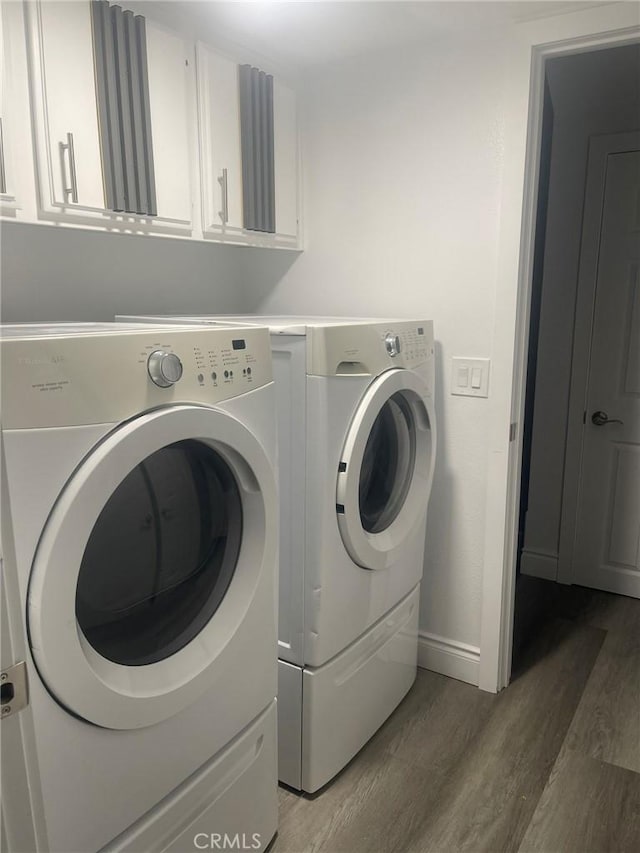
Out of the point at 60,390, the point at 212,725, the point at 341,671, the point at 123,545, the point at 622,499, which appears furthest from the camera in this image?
the point at 622,499

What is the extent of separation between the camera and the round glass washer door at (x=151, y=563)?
2.98 ft

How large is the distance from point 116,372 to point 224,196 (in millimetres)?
1064

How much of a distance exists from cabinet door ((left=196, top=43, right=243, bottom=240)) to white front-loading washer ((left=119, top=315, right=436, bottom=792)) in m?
0.34

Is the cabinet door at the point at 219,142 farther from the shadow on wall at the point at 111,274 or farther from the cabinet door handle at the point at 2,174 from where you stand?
the cabinet door handle at the point at 2,174

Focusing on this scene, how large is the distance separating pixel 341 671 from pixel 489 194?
1.51 metres

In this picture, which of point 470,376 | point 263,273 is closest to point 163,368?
point 470,376

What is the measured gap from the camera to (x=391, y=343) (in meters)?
1.71

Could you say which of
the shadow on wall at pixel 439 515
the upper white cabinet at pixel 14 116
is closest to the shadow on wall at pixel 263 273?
the shadow on wall at pixel 439 515

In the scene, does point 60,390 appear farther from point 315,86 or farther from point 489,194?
point 315,86

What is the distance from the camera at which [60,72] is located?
1.35 m

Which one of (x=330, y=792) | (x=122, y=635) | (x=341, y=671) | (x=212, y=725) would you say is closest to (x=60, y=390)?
(x=122, y=635)

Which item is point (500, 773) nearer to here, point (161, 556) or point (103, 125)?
point (161, 556)

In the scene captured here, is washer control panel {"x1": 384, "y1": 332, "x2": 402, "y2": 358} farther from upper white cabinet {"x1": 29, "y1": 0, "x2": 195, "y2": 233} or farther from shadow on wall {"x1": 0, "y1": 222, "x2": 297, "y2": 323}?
shadow on wall {"x1": 0, "y1": 222, "x2": 297, "y2": 323}

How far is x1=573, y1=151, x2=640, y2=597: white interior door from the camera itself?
2.60m
